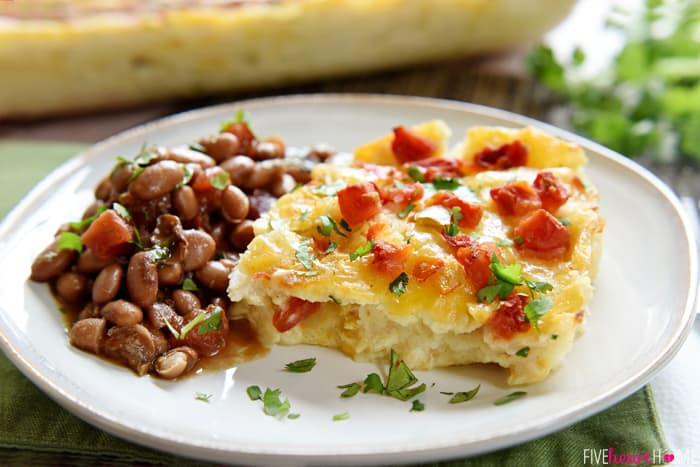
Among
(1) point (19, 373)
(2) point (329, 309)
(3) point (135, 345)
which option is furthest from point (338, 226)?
(1) point (19, 373)

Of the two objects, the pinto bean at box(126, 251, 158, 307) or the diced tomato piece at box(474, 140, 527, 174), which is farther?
the diced tomato piece at box(474, 140, 527, 174)

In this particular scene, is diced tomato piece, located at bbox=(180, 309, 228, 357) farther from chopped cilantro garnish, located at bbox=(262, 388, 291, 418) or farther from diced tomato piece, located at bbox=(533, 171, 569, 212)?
diced tomato piece, located at bbox=(533, 171, 569, 212)

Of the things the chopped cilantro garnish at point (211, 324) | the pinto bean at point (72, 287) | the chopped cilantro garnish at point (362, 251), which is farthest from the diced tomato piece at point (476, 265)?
the pinto bean at point (72, 287)

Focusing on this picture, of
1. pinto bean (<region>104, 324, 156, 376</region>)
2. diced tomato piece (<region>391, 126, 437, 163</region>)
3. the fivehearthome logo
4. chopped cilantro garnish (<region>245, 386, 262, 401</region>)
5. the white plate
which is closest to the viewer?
the white plate

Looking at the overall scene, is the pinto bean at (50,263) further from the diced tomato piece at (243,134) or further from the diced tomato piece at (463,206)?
the diced tomato piece at (463,206)

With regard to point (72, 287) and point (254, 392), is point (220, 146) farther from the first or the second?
point (254, 392)

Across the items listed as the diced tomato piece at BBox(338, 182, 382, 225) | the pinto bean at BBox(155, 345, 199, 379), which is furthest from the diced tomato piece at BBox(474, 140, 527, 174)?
the pinto bean at BBox(155, 345, 199, 379)

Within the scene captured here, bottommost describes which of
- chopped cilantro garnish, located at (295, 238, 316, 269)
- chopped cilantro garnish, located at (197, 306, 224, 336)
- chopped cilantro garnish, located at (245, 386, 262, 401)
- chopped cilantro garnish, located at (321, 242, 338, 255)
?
chopped cilantro garnish, located at (245, 386, 262, 401)
